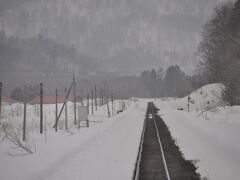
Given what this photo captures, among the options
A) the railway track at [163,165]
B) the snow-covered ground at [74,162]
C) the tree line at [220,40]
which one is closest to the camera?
the railway track at [163,165]

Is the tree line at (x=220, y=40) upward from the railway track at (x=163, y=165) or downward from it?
upward

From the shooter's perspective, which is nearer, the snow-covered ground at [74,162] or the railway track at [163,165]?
the railway track at [163,165]

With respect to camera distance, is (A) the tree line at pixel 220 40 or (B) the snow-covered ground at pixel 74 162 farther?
(A) the tree line at pixel 220 40

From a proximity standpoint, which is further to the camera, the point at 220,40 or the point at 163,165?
the point at 220,40

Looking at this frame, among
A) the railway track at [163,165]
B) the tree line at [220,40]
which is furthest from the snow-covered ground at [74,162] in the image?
the tree line at [220,40]

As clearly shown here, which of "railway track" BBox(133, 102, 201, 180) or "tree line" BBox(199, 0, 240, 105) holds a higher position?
"tree line" BBox(199, 0, 240, 105)

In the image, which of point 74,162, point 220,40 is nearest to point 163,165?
point 74,162

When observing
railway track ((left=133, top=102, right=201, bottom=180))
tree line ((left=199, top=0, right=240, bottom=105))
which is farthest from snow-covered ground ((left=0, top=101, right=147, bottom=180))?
tree line ((left=199, top=0, right=240, bottom=105))

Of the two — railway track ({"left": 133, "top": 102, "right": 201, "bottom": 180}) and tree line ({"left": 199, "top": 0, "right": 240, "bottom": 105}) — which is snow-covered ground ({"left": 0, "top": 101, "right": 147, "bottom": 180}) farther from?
tree line ({"left": 199, "top": 0, "right": 240, "bottom": 105})

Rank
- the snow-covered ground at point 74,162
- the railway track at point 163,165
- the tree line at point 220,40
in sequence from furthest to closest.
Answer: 1. the tree line at point 220,40
2. the snow-covered ground at point 74,162
3. the railway track at point 163,165

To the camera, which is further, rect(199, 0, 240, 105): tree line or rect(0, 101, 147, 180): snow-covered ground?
rect(199, 0, 240, 105): tree line

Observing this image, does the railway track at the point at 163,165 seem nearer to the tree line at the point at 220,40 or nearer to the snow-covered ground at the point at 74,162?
the snow-covered ground at the point at 74,162

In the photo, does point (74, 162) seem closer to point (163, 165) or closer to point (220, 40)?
point (163, 165)

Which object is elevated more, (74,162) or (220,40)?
(220,40)
